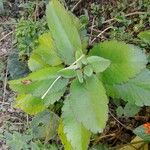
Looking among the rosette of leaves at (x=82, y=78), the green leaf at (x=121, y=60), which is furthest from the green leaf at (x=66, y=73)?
the green leaf at (x=121, y=60)

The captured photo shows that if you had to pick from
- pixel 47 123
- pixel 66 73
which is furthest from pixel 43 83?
pixel 47 123

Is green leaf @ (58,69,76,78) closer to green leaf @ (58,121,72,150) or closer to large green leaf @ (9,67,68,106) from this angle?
large green leaf @ (9,67,68,106)

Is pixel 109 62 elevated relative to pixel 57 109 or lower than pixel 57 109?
elevated

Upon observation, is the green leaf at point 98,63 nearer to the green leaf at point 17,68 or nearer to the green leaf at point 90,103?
the green leaf at point 90,103

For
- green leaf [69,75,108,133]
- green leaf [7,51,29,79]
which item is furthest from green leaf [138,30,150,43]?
green leaf [7,51,29,79]

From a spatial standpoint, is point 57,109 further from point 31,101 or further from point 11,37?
point 11,37

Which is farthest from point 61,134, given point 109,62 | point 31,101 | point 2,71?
point 2,71
